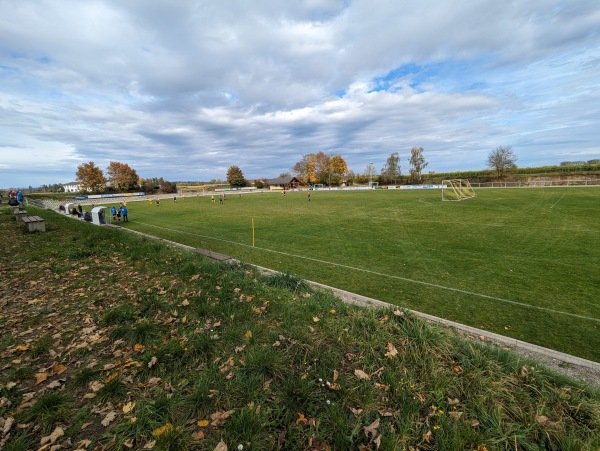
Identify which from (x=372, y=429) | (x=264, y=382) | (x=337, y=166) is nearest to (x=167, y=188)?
(x=337, y=166)

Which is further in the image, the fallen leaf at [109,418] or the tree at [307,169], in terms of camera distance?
the tree at [307,169]

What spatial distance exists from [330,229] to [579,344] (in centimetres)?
1229

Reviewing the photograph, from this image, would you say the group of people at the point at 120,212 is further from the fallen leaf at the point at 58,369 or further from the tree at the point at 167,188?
the tree at the point at 167,188

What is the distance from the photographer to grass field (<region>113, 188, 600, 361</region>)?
5.81 m

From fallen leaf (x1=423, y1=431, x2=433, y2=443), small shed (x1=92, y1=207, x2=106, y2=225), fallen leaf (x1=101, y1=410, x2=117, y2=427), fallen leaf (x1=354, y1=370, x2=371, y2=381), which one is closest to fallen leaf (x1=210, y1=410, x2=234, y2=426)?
fallen leaf (x1=101, y1=410, x2=117, y2=427)

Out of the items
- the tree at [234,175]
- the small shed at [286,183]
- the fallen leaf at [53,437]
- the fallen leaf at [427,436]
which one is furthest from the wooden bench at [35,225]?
the small shed at [286,183]

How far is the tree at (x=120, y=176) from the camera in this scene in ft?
248

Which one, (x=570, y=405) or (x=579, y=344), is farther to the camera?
(x=579, y=344)

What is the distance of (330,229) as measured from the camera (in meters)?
16.6

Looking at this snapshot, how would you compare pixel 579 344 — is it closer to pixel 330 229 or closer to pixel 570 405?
pixel 570 405

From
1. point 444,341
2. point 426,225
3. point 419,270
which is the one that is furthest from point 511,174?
point 444,341

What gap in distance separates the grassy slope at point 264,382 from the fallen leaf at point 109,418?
1 centimetres

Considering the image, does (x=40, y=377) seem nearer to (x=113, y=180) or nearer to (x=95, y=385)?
(x=95, y=385)

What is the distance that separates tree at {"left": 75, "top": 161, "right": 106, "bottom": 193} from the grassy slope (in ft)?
271
